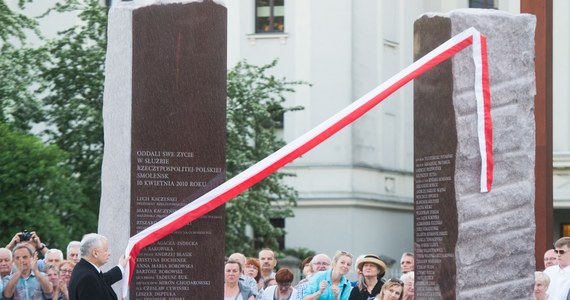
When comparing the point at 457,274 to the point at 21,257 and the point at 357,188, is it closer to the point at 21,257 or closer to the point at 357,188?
the point at 21,257

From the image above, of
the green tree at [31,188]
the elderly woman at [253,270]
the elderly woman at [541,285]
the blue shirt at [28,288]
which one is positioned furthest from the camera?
the green tree at [31,188]

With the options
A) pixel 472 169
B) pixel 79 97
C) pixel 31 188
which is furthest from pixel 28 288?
pixel 79 97

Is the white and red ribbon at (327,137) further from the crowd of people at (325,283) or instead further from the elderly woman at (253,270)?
the elderly woman at (253,270)

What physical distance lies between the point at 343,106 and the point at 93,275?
99.4ft

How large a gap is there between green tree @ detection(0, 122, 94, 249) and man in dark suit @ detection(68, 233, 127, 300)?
1081 cm

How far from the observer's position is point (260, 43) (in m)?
44.3

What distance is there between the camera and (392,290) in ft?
53.2

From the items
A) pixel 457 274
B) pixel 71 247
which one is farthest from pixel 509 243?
pixel 71 247

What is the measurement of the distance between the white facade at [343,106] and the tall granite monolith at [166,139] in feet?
93.9

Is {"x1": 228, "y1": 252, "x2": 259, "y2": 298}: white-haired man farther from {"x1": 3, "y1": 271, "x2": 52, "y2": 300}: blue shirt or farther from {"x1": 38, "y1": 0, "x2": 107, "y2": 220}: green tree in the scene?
{"x1": 38, "y1": 0, "x2": 107, "y2": 220}: green tree

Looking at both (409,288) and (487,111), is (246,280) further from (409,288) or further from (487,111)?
(487,111)

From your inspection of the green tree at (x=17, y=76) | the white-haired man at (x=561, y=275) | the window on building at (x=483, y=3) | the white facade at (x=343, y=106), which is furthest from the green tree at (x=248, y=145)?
the white-haired man at (x=561, y=275)

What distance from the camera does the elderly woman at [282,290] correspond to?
18.0 meters

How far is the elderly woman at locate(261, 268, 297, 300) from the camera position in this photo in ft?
59.1
